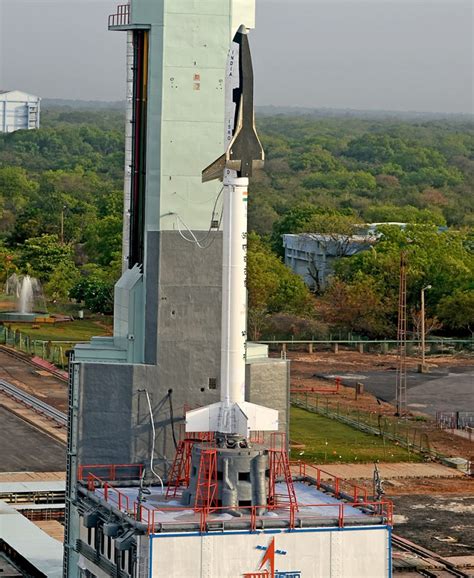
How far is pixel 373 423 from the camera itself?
100875 millimetres

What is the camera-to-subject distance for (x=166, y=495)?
1987 inches

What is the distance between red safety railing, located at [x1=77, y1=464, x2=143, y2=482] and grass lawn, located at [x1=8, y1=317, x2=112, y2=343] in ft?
252

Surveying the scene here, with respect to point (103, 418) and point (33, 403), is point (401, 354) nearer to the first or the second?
point (33, 403)

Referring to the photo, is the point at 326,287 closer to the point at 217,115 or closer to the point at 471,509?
the point at 471,509

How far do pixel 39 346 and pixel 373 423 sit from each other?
35117mm

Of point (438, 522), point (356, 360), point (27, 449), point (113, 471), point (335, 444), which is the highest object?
point (356, 360)

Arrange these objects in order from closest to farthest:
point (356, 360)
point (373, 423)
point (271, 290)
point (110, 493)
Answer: point (110, 493), point (373, 423), point (356, 360), point (271, 290)

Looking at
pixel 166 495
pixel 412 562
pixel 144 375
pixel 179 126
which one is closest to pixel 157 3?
pixel 179 126

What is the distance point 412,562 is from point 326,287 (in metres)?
98.0

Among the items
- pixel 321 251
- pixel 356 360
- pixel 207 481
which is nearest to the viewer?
pixel 207 481

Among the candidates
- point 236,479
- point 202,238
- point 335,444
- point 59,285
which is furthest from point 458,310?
point 236,479

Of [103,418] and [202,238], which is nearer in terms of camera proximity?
[103,418]

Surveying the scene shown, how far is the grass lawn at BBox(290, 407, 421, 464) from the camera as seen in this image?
8831 cm

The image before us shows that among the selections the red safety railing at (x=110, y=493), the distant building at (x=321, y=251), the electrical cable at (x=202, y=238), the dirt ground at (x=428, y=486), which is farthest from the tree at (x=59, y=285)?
the red safety railing at (x=110, y=493)
